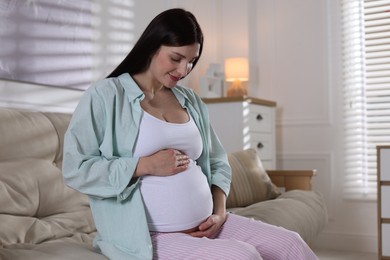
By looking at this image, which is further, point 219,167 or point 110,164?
point 219,167

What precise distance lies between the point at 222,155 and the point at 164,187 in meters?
0.39

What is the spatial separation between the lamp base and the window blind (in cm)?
76

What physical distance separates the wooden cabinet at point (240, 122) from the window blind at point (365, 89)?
0.63 m

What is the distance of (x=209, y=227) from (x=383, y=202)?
2014 mm

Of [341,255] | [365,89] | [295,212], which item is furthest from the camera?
[365,89]

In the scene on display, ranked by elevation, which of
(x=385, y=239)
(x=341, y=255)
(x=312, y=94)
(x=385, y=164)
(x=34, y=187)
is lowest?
(x=341, y=255)

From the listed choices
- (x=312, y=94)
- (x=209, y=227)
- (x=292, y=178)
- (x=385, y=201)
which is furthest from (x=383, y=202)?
(x=209, y=227)

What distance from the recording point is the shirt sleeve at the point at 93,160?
137cm

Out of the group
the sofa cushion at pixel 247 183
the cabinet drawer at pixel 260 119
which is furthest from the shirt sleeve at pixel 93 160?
the cabinet drawer at pixel 260 119

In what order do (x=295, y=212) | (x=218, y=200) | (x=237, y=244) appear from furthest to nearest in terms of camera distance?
1. (x=295, y=212)
2. (x=218, y=200)
3. (x=237, y=244)

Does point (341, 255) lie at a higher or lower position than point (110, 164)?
lower

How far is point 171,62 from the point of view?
1.54 meters

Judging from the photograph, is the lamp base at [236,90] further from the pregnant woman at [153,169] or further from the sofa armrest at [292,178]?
the pregnant woman at [153,169]

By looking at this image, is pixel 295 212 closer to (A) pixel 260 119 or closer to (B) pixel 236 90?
(A) pixel 260 119
